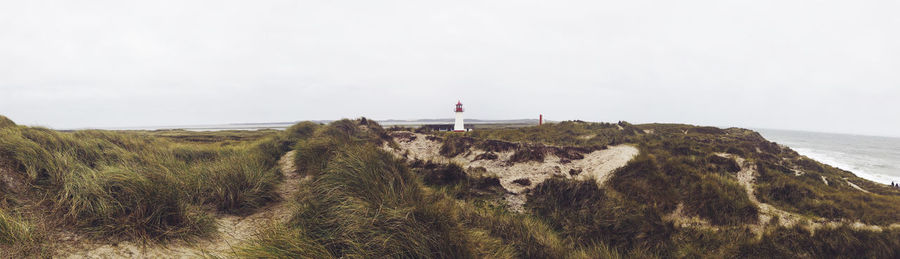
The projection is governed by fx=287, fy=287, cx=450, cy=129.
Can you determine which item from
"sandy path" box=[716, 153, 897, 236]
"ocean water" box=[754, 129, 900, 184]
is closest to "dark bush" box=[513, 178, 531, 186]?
"sandy path" box=[716, 153, 897, 236]

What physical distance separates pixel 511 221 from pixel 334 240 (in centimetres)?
316

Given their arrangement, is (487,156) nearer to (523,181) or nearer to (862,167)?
(523,181)

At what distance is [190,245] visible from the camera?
3.41 meters

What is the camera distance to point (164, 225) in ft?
11.5

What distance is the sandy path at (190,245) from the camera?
116 inches

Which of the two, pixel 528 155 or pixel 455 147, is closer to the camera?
pixel 528 155

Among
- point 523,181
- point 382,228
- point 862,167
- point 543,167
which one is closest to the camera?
point 382,228

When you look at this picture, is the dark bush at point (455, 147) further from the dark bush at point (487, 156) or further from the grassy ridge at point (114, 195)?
the grassy ridge at point (114, 195)

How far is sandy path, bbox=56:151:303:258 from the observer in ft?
9.64

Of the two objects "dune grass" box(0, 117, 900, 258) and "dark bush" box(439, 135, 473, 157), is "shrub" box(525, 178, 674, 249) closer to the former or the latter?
"dune grass" box(0, 117, 900, 258)

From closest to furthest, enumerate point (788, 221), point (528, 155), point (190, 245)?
point (190, 245)
point (788, 221)
point (528, 155)

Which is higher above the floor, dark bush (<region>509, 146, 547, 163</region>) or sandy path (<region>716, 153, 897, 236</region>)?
dark bush (<region>509, 146, 547, 163</region>)

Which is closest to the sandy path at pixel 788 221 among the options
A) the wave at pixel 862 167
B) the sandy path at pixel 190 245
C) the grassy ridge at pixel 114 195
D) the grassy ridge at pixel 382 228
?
the grassy ridge at pixel 382 228

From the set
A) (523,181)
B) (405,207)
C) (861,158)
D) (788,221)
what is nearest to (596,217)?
(523,181)
